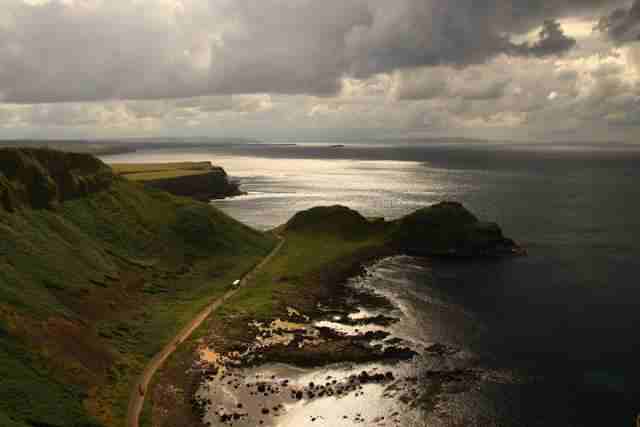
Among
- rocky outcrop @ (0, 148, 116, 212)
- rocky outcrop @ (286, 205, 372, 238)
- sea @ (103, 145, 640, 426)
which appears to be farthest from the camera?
rocky outcrop @ (286, 205, 372, 238)

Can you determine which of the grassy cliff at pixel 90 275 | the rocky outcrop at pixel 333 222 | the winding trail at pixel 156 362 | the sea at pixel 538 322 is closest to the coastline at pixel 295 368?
the winding trail at pixel 156 362

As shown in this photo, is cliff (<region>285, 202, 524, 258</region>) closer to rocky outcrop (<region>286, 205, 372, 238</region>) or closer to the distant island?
rocky outcrop (<region>286, 205, 372, 238</region>)

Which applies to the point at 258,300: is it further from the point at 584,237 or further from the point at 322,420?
the point at 584,237

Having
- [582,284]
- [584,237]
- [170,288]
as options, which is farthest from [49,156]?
[584,237]

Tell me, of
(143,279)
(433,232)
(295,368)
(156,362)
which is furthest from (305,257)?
(156,362)

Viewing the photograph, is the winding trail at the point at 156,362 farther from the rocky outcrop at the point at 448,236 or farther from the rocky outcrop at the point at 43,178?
the rocky outcrop at the point at 448,236

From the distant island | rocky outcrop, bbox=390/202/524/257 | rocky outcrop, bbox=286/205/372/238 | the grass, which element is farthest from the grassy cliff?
rocky outcrop, bbox=390/202/524/257
